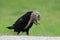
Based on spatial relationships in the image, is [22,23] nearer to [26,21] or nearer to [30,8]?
[26,21]

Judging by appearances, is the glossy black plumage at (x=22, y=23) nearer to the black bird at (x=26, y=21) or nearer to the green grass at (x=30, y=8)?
the black bird at (x=26, y=21)

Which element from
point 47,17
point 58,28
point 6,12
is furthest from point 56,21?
point 6,12

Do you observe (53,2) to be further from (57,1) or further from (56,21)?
(56,21)

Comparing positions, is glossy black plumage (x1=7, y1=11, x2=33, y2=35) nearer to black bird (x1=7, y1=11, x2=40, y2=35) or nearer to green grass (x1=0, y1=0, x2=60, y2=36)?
black bird (x1=7, y1=11, x2=40, y2=35)

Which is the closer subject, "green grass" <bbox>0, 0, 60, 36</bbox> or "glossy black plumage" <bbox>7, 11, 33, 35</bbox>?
"glossy black plumage" <bbox>7, 11, 33, 35</bbox>

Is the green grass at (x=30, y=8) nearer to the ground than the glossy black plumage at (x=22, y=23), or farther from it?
farther from it

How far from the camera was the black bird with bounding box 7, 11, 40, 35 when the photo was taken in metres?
8.67

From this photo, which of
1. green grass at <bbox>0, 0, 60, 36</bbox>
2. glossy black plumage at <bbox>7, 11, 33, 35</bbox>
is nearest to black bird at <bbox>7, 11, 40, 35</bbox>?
glossy black plumage at <bbox>7, 11, 33, 35</bbox>

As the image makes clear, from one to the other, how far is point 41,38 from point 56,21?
914 centimetres

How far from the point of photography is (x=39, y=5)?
62.0 feet

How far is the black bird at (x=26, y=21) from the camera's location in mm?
8672

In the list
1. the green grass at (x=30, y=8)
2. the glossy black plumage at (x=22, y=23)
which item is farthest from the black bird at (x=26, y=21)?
the green grass at (x=30, y=8)

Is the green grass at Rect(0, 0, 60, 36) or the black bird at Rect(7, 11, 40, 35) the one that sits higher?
the green grass at Rect(0, 0, 60, 36)

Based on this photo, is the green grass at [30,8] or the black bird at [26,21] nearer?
the black bird at [26,21]
